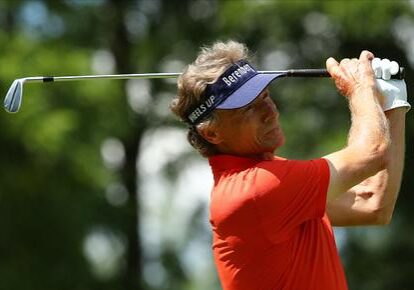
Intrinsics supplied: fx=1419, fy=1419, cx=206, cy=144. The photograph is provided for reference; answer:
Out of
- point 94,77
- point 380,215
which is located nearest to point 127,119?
point 94,77

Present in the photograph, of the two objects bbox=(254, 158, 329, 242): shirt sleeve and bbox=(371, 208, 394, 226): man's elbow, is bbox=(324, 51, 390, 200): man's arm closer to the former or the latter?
bbox=(254, 158, 329, 242): shirt sleeve

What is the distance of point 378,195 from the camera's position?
5191 millimetres

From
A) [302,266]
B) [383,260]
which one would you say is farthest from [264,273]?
[383,260]

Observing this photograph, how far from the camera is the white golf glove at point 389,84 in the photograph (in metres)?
5.01

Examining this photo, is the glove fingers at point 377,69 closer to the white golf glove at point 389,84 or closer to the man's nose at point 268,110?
the white golf glove at point 389,84

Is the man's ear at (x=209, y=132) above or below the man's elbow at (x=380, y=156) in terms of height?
above

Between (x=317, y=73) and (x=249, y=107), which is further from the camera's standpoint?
(x=317, y=73)

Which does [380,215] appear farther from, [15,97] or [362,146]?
[15,97]

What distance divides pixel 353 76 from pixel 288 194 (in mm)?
507

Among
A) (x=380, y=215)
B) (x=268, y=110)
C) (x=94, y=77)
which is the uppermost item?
(x=94, y=77)

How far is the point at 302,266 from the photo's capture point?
481 centimetres

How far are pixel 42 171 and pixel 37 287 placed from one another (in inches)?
51.9

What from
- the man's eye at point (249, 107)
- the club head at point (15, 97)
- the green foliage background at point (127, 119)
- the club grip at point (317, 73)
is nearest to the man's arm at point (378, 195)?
the club grip at point (317, 73)

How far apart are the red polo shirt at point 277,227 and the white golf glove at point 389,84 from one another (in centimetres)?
41
